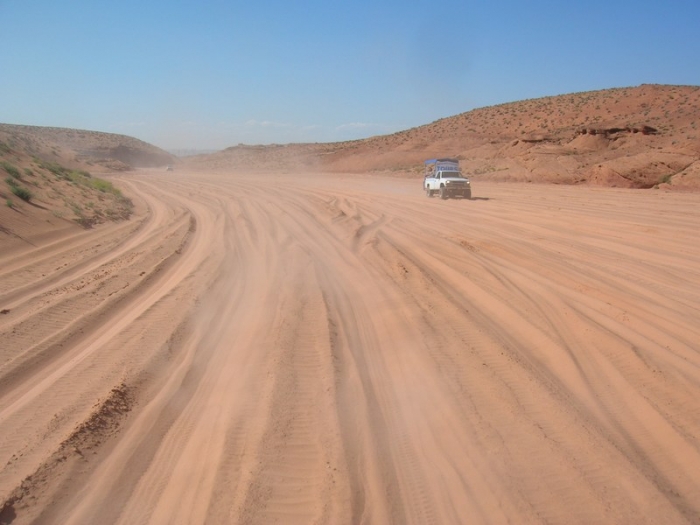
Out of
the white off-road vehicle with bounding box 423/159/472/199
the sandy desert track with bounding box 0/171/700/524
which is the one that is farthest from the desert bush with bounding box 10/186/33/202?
the white off-road vehicle with bounding box 423/159/472/199

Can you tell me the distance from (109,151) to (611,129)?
281ft

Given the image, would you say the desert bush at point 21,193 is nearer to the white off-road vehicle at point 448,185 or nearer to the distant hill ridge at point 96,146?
the white off-road vehicle at point 448,185

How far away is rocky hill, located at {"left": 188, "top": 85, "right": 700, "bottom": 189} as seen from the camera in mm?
34312

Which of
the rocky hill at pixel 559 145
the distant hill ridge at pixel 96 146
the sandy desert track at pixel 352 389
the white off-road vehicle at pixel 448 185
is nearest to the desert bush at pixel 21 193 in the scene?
the sandy desert track at pixel 352 389

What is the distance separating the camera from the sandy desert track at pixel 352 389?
13.5 feet

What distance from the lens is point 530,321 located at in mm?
7992

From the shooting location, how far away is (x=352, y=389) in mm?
5863

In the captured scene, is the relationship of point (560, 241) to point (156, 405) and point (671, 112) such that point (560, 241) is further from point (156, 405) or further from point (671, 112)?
point (671, 112)

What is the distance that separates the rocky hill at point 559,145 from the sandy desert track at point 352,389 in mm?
24869

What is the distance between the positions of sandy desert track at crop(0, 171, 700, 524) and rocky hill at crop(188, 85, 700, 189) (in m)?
24.9

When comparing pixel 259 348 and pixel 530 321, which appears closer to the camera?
pixel 259 348

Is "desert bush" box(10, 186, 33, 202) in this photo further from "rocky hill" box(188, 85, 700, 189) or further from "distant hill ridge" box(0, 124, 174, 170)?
"distant hill ridge" box(0, 124, 174, 170)

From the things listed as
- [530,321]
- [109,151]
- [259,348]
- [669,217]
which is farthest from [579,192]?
[109,151]

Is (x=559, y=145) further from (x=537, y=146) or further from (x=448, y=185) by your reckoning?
(x=448, y=185)
